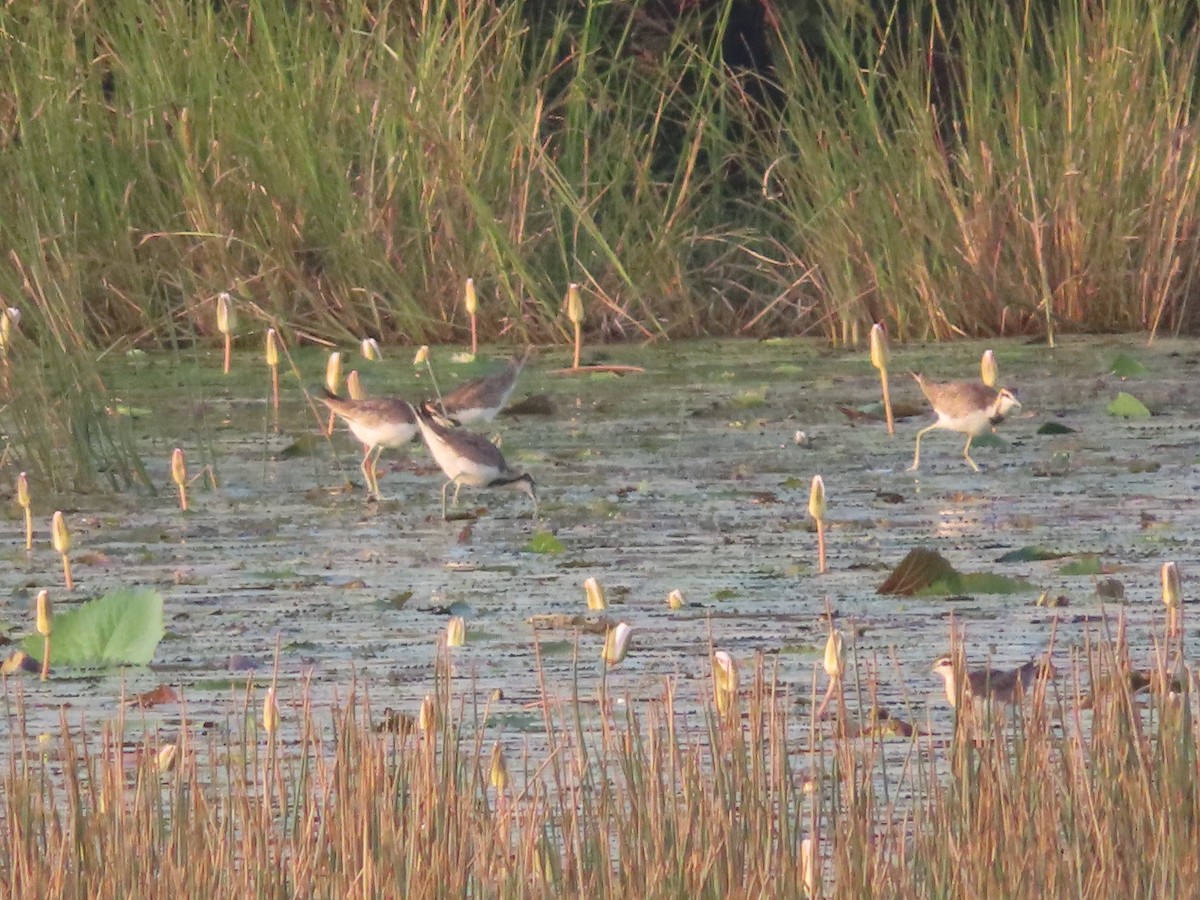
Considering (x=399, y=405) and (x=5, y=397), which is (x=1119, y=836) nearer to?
(x=399, y=405)

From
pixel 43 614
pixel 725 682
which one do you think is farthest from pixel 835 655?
pixel 43 614

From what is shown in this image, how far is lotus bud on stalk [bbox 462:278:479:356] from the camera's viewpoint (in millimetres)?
8008

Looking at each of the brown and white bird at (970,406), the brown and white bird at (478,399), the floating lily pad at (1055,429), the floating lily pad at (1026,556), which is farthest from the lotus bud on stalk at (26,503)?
the floating lily pad at (1055,429)

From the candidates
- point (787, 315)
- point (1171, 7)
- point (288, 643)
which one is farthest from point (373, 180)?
point (288, 643)

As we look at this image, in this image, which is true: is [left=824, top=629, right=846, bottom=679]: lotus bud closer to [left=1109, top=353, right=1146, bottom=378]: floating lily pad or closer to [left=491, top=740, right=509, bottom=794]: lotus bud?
[left=491, top=740, right=509, bottom=794]: lotus bud

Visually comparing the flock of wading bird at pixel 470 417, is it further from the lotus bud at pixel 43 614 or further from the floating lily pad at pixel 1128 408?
the lotus bud at pixel 43 614

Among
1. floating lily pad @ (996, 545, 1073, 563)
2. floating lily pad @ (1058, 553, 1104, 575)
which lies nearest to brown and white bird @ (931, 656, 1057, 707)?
floating lily pad @ (1058, 553, 1104, 575)

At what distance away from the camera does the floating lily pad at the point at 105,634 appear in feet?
14.1

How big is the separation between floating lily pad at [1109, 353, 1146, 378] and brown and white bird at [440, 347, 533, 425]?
195cm

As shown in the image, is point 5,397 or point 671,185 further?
point 671,185

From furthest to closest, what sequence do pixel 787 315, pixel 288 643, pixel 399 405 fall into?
1. pixel 787 315
2. pixel 399 405
3. pixel 288 643

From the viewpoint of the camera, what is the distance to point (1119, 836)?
2875 mm

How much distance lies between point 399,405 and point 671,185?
10.7 feet

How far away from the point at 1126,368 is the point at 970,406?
1.58 metres
